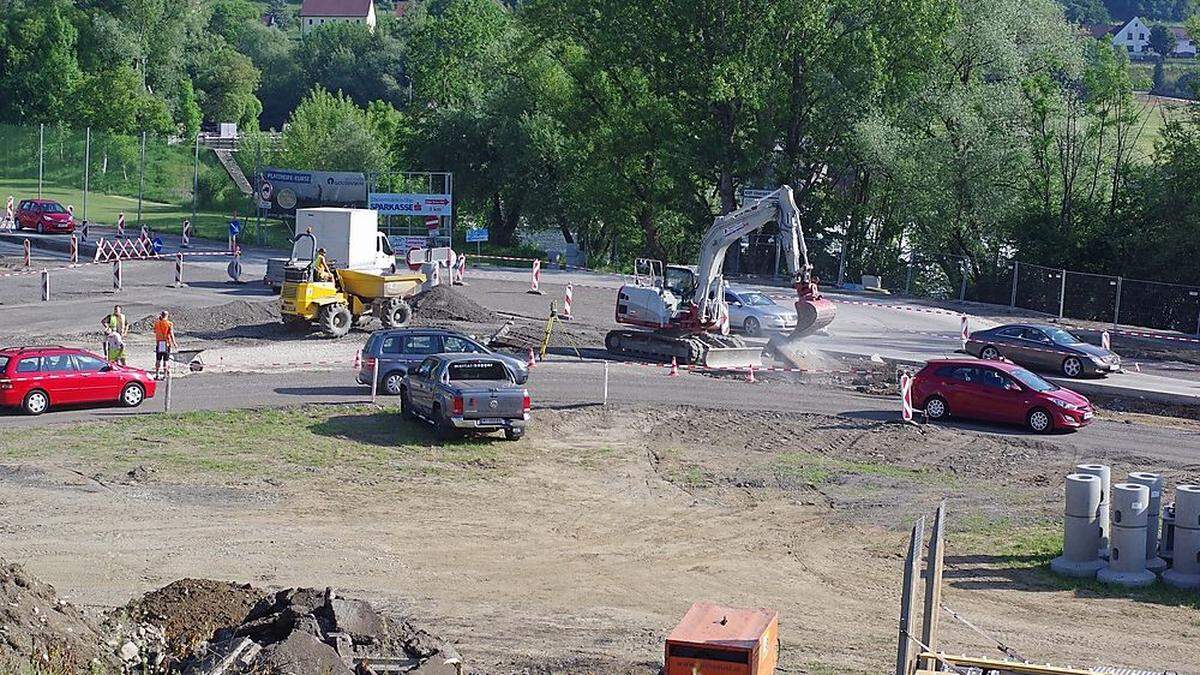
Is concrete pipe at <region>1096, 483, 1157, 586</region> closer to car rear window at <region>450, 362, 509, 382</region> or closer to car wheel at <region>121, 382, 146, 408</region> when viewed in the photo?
car rear window at <region>450, 362, 509, 382</region>

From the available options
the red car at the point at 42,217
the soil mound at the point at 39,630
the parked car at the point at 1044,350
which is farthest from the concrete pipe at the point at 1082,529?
the red car at the point at 42,217

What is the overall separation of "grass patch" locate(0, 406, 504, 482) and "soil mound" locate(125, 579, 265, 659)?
8.24 m

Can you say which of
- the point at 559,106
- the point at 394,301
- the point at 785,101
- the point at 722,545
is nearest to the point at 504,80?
the point at 559,106

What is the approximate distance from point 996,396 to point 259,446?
1553 cm

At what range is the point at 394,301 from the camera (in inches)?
1626

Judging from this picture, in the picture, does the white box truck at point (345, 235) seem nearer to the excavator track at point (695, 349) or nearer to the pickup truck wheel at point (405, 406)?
the excavator track at point (695, 349)

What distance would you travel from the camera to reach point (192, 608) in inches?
623

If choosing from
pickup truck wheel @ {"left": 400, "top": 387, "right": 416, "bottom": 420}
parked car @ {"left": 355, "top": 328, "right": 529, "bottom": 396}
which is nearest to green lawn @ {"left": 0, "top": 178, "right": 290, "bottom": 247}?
parked car @ {"left": 355, "top": 328, "right": 529, "bottom": 396}

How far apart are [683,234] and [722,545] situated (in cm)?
4779

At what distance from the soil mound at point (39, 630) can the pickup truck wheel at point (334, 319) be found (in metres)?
25.0

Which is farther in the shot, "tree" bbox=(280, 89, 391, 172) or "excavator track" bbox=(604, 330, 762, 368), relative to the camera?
"tree" bbox=(280, 89, 391, 172)

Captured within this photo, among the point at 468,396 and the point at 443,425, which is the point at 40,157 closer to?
the point at 443,425

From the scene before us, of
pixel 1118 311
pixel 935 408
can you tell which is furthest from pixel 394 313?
pixel 1118 311

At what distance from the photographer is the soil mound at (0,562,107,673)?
13141 millimetres
